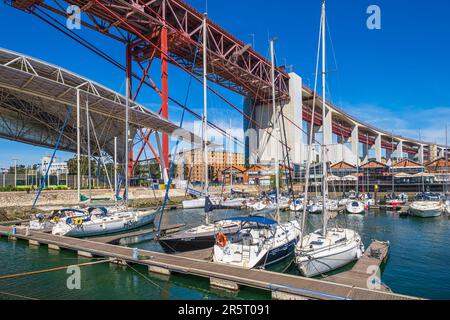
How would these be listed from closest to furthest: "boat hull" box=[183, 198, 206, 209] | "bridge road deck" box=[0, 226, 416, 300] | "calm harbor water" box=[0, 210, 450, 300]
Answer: "bridge road deck" box=[0, 226, 416, 300] < "calm harbor water" box=[0, 210, 450, 300] < "boat hull" box=[183, 198, 206, 209]

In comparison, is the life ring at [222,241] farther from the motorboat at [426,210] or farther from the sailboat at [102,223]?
the motorboat at [426,210]

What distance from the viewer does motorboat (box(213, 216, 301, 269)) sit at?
1443 cm

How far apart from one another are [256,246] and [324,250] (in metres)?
3.02

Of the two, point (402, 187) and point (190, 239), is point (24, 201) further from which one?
point (402, 187)

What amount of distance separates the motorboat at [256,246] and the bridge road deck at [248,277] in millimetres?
640

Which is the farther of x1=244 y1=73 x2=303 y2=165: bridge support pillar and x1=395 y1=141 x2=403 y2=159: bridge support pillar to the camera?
x1=395 y1=141 x2=403 y2=159: bridge support pillar

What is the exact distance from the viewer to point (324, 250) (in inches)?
571

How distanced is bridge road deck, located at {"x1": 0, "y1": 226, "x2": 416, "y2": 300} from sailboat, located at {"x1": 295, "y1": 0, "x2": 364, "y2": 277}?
1530 mm

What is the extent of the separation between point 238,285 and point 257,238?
3731 mm

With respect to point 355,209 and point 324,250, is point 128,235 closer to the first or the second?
point 324,250

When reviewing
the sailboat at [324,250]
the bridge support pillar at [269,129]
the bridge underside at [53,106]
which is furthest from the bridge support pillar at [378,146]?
the sailboat at [324,250]

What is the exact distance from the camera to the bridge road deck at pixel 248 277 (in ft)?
34.6

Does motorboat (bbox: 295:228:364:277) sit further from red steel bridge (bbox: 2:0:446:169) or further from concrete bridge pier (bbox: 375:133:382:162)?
concrete bridge pier (bbox: 375:133:382:162)

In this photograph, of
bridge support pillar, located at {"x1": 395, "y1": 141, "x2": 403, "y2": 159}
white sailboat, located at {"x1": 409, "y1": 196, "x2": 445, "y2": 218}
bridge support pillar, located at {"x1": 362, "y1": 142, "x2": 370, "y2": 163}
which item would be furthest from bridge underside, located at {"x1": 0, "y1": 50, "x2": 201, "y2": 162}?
bridge support pillar, located at {"x1": 395, "y1": 141, "x2": 403, "y2": 159}
